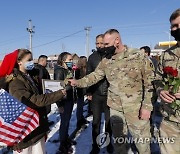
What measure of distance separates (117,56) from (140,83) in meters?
0.53

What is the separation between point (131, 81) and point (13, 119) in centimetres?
176

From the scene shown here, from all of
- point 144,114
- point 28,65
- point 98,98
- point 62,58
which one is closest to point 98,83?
point 98,98

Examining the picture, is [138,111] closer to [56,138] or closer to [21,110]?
[21,110]

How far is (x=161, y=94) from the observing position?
10.1ft

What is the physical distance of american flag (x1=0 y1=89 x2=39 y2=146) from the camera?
10.3 feet

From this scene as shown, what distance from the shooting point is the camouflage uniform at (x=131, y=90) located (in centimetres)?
400

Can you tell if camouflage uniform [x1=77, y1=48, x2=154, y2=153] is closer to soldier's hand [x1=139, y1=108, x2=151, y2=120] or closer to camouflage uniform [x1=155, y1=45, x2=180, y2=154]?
soldier's hand [x1=139, y1=108, x2=151, y2=120]

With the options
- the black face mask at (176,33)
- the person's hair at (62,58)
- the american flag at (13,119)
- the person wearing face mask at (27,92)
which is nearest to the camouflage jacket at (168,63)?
the black face mask at (176,33)

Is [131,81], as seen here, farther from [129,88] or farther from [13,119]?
[13,119]

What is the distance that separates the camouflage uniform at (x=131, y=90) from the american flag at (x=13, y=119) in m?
1.38

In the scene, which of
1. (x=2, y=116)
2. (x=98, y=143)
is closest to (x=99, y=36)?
(x=98, y=143)

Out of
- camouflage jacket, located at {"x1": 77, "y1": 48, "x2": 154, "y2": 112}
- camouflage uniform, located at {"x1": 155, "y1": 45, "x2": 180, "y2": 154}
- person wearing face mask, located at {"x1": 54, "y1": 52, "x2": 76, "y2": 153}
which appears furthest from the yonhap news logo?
camouflage uniform, located at {"x1": 155, "y1": 45, "x2": 180, "y2": 154}

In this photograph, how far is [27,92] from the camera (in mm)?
3227

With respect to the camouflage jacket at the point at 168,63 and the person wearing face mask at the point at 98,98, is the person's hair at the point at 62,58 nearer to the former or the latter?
the person wearing face mask at the point at 98,98
